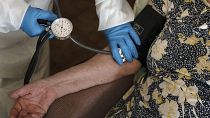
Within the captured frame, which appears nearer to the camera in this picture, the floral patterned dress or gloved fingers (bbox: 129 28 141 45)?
the floral patterned dress

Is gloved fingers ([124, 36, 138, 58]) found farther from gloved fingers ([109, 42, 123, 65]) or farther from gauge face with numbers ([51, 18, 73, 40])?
gauge face with numbers ([51, 18, 73, 40])

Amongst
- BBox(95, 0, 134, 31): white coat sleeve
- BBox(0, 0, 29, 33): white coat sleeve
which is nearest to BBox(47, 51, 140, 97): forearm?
BBox(95, 0, 134, 31): white coat sleeve

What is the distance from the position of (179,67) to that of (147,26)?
0.21 meters

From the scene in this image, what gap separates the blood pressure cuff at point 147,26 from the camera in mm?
1237

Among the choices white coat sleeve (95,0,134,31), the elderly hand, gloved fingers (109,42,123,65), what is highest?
white coat sleeve (95,0,134,31)

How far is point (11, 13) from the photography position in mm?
1175

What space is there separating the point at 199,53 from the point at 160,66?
0.14m

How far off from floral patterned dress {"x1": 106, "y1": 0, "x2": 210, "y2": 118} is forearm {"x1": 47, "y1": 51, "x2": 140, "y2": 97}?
13 cm

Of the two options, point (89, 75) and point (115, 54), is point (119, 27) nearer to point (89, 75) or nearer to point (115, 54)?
point (115, 54)

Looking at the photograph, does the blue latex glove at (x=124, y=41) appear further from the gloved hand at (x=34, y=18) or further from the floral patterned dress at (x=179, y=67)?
the gloved hand at (x=34, y=18)

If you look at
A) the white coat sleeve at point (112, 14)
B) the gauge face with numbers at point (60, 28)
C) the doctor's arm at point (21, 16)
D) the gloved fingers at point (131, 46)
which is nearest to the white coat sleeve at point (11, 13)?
the doctor's arm at point (21, 16)

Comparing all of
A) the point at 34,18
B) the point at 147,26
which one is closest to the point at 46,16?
the point at 34,18

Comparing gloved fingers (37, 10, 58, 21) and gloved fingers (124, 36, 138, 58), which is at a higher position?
gloved fingers (37, 10, 58, 21)

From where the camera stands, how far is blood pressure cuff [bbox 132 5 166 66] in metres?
1.24
